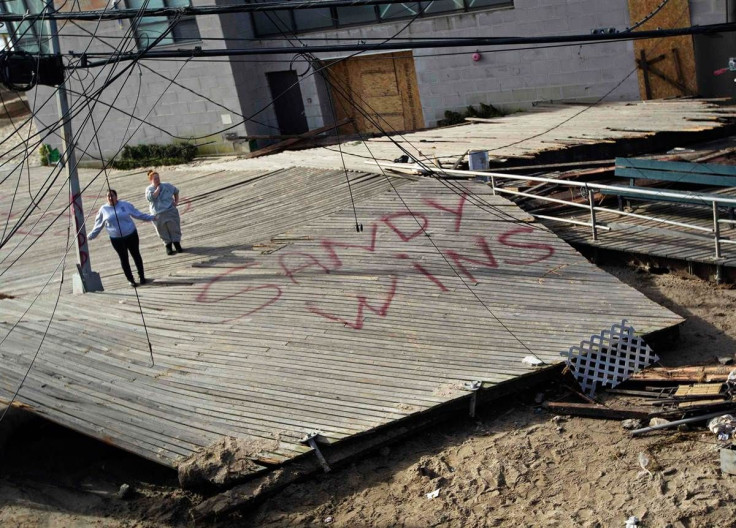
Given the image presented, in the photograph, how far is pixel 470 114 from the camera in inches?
985

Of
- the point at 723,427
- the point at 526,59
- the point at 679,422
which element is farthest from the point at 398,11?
the point at 723,427

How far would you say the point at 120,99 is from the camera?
90.5 feet

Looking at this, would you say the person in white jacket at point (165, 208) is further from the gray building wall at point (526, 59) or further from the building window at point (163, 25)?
the gray building wall at point (526, 59)

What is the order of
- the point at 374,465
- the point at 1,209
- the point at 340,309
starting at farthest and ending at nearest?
the point at 1,209 < the point at 340,309 < the point at 374,465

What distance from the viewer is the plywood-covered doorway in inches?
1027

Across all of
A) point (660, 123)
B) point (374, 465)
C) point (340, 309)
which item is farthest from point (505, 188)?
point (374, 465)

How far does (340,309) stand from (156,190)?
4.94 m

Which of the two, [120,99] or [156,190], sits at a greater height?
[120,99]

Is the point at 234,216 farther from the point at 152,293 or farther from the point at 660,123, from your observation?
the point at 660,123

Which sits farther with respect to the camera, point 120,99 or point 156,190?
point 120,99

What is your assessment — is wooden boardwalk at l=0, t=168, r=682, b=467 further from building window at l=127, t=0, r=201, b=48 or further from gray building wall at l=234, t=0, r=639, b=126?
building window at l=127, t=0, r=201, b=48

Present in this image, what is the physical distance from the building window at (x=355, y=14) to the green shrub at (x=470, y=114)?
2693 millimetres

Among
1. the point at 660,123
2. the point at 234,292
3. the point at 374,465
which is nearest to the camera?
the point at 374,465

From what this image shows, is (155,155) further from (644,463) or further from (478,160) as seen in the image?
(644,463)
